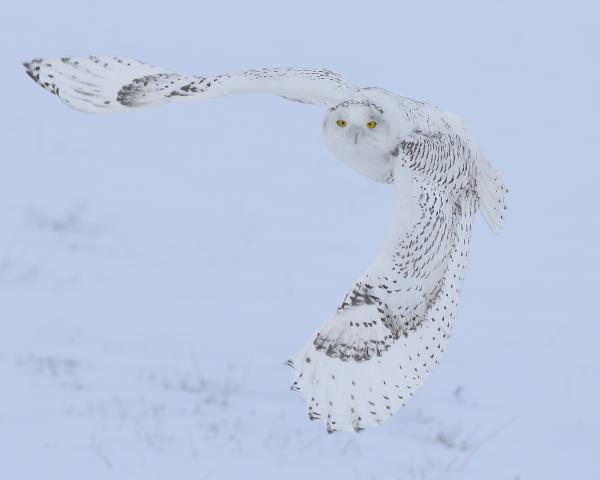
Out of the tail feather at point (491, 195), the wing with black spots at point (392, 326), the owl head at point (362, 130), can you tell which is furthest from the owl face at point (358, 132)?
the tail feather at point (491, 195)

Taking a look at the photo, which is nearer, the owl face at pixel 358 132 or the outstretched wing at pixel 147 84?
the owl face at pixel 358 132

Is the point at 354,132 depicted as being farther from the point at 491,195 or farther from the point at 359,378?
the point at 491,195

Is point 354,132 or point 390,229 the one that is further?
point 354,132

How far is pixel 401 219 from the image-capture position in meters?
5.40

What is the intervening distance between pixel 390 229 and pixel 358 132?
446 mm

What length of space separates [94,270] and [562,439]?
11.9ft

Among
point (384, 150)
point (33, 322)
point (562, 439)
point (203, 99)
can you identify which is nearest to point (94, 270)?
point (33, 322)

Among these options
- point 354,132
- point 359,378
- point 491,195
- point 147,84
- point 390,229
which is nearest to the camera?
point 359,378

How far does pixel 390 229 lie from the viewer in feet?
17.7

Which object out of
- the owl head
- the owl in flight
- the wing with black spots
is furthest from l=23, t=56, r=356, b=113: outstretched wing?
the wing with black spots

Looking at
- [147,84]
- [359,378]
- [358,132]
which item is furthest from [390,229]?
[147,84]

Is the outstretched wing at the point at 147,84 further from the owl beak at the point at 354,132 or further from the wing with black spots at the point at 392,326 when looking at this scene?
the wing with black spots at the point at 392,326

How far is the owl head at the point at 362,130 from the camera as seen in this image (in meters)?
5.61

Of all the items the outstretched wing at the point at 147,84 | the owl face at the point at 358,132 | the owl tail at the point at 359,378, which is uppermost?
the owl face at the point at 358,132
